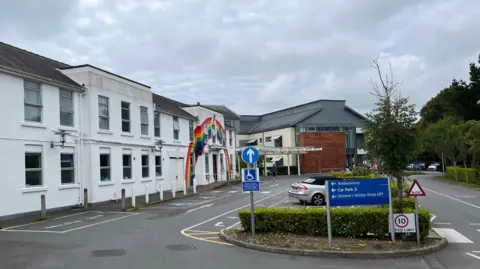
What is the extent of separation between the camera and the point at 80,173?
21828 mm

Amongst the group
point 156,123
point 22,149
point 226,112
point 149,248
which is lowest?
point 149,248

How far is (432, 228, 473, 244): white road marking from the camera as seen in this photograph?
12.4 metres

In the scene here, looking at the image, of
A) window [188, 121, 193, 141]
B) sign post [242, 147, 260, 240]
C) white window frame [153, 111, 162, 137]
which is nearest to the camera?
sign post [242, 147, 260, 240]

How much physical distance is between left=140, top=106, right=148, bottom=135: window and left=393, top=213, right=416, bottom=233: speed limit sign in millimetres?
19498

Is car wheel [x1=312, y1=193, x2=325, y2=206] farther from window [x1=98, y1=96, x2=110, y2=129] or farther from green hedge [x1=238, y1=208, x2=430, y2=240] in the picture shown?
window [x1=98, y1=96, x2=110, y2=129]

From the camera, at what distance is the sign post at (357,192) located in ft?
38.2

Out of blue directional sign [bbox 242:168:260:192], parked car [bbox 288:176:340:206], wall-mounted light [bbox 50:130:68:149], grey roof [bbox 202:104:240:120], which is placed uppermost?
grey roof [bbox 202:104:240:120]

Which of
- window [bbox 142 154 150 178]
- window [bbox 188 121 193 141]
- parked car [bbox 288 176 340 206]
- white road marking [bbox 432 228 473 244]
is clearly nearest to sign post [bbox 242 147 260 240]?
white road marking [bbox 432 228 473 244]

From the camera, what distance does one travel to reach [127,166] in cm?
2598

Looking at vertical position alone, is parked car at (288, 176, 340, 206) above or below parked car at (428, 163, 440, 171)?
above

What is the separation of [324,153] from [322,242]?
59.9 meters

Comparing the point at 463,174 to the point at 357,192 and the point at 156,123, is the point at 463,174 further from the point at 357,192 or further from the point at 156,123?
the point at 357,192

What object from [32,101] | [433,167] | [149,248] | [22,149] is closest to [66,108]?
[32,101]

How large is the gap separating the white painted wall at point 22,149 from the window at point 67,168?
47 cm
